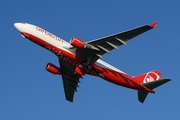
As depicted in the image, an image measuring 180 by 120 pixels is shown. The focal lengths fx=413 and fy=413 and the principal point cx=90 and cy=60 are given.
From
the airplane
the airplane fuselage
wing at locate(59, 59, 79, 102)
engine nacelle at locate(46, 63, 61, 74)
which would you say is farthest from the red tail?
engine nacelle at locate(46, 63, 61, 74)

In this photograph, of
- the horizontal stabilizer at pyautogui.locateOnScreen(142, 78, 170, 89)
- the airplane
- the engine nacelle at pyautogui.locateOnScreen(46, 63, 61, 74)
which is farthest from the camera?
the engine nacelle at pyautogui.locateOnScreen(46, 63, 61, 74)

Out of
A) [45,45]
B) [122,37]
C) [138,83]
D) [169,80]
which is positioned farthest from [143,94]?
[45,45]

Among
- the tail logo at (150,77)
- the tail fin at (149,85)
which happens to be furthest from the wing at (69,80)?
the tail logo at (150,77)

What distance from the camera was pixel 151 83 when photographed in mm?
69375

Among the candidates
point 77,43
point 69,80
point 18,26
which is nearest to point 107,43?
point 77,43

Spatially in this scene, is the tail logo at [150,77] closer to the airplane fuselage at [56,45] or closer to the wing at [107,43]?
the airplane fuselage at [56,45]

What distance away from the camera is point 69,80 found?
257ft

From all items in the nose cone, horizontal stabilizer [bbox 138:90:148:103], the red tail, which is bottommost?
horizontal stabilizer [bbox 138:90:148:103]

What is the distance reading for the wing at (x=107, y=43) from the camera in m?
61.8

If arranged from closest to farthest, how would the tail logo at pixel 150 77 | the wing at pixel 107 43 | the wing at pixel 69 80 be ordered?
the wing at pixel 107 43 → the tail logo at pixel 150 77 → the wing at pixel 69 80

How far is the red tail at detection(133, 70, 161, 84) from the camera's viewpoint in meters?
72.6

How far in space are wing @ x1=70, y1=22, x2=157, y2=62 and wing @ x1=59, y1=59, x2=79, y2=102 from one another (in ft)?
26.5

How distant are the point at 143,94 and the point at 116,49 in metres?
12.1

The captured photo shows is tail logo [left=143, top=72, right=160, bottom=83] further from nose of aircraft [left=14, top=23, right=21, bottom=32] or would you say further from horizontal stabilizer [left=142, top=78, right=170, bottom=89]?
nose of aircraft [left=14, top=23, right=21, bottom=32]
